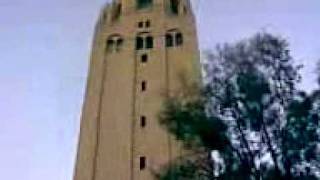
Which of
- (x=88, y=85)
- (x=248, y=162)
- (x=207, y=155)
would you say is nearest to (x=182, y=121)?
(x=207, y=155)

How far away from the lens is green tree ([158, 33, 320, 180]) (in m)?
14.9

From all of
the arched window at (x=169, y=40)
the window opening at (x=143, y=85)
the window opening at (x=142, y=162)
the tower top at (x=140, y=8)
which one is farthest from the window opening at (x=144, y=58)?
the window opening at (x=142, y=162)

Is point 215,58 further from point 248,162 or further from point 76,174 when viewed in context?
point 76,174

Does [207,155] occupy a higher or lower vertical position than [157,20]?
lower

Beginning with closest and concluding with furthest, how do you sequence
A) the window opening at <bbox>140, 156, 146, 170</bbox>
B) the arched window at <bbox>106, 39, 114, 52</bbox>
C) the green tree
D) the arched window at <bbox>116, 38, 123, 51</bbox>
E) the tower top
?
the green tree, the window opening at <bbox>140, 156, 146, 170</bbox>, the arched window at <bbox>116, 38, 123, 51</bbox>, the arched window at <bbox>106, 39, 114, 52</bbox>, the tower top

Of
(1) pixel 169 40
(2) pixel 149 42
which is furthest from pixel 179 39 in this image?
(2) pixel 149 42

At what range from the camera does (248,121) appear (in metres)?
15.6

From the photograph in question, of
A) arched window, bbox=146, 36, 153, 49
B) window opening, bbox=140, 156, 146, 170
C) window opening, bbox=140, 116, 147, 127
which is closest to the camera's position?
window opening, bbox=140, 156, 146, 170

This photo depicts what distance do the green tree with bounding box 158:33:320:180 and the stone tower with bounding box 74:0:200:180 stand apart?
452 inches

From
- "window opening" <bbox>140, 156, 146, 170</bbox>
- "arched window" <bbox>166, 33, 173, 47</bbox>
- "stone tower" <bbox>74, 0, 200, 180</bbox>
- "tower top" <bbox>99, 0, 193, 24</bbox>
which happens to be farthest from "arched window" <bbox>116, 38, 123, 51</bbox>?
"window opening" <bbox>140, 156, 146, 170</bbox>

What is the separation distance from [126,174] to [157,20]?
12.2 m

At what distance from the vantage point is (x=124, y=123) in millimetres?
32875

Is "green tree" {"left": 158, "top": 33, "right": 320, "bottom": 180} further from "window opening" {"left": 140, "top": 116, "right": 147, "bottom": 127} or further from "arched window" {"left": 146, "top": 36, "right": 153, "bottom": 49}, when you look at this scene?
"arched window" {"left": 146, "top": 36, "right": 153, "bottom": 49}

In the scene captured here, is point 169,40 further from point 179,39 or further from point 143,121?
point 143,121
